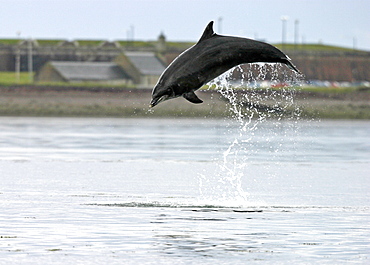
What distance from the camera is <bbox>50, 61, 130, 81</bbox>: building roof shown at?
123125 millimetres

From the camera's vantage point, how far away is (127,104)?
3728 inches

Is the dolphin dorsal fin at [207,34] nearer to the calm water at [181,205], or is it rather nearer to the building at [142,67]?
the calm water at [181,205]

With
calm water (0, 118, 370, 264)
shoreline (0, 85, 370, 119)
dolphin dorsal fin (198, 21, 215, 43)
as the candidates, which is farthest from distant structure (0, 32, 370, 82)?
dolphin dorsal fin (198, 21, 215, 43)

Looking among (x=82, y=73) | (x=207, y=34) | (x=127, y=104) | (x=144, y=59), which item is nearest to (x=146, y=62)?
(x=144, y=59)

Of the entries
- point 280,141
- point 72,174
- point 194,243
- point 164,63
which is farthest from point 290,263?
point 164,63

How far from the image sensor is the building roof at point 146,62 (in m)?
131

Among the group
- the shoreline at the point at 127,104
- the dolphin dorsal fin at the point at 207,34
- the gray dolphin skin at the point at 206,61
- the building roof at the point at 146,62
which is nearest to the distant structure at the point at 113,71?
the building roof at the point at 146,62

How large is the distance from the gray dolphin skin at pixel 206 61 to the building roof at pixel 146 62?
111116 millimetres

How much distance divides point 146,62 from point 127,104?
39.8 m

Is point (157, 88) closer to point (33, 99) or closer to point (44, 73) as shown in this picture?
point (33, 99)

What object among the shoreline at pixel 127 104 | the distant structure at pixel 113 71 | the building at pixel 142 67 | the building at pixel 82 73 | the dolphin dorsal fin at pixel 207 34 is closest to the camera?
the dolphin dorsal fin at pixel 207 34

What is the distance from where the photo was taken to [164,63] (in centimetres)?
13825

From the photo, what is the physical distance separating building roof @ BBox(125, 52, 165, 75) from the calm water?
86507 millimetres

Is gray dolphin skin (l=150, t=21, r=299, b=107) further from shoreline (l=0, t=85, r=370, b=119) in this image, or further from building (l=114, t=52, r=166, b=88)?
building (l=114, t=52, r=166, b=88)
